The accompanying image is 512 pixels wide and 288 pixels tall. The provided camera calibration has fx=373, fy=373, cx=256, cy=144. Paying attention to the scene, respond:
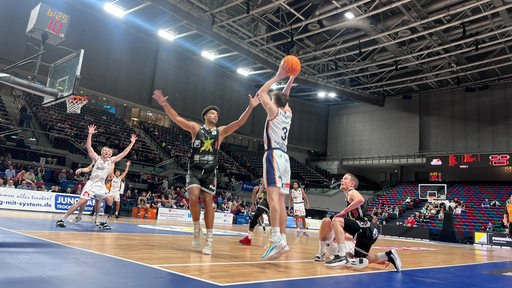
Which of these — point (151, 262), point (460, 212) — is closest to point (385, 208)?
point (460, 212)

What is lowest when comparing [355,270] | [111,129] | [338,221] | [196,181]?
[355,270]

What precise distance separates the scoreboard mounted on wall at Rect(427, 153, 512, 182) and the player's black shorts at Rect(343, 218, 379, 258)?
2170cm

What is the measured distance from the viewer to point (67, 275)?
105 inches

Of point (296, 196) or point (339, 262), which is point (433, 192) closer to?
point (296, 196)

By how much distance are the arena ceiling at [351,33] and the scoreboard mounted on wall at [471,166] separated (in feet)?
18.6

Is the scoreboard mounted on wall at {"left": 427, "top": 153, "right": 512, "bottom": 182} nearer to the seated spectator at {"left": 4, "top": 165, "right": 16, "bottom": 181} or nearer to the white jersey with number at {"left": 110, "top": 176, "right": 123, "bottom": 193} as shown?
the white jersey with number at {"left": 110, "top": 176, "right": 123, "bottom": 193}

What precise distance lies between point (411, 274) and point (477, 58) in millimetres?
24981

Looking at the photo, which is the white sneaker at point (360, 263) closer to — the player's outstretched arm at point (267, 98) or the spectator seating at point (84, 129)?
the player's outstretched arm at point (267, 98)

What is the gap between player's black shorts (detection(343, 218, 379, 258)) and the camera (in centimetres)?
471

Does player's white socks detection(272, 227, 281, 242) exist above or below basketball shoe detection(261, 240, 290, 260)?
above

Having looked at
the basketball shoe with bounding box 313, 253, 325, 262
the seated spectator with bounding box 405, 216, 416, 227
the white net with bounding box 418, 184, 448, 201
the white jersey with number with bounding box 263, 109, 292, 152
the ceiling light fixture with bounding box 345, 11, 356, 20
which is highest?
the ceiling light fixture with bounding box 345, 11, 356, 20

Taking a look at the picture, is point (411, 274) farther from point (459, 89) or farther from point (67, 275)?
point (459, 89)

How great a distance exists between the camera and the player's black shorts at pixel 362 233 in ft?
15.5

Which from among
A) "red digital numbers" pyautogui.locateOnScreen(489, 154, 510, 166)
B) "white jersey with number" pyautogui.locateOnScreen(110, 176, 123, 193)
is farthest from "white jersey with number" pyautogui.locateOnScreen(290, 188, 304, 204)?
"red digital numbers" pyautogui.locateOnScreen(489, 154, 510, 166)
